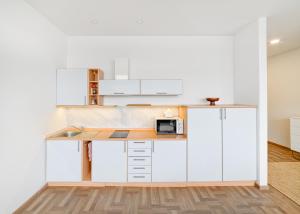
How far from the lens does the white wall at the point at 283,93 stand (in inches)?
205

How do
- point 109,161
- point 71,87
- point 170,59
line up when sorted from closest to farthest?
point 109,161 < point 71,87 < point 170,59

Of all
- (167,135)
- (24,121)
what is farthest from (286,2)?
(24,121)

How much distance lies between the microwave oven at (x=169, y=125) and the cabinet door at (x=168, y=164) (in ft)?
1.20

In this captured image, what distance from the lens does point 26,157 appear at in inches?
105

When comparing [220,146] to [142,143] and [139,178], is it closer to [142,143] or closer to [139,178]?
[142,143]

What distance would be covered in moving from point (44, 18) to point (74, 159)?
2.26 m

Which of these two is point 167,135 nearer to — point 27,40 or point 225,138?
point 225,138

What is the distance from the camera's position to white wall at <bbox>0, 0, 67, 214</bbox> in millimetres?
2258

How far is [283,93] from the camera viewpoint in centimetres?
561

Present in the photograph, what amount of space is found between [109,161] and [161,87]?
153 cm

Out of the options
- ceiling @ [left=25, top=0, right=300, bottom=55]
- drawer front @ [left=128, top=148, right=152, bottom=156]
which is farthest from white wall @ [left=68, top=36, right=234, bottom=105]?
drawer front @ [left=128, top=148, right=152, bottom=156]

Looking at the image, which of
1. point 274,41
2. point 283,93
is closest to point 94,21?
point 274,41

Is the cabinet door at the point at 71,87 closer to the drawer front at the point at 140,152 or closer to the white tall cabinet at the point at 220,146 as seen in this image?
the drawer front at the point at 140,152

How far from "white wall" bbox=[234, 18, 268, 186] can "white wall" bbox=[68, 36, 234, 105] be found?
46 cm
